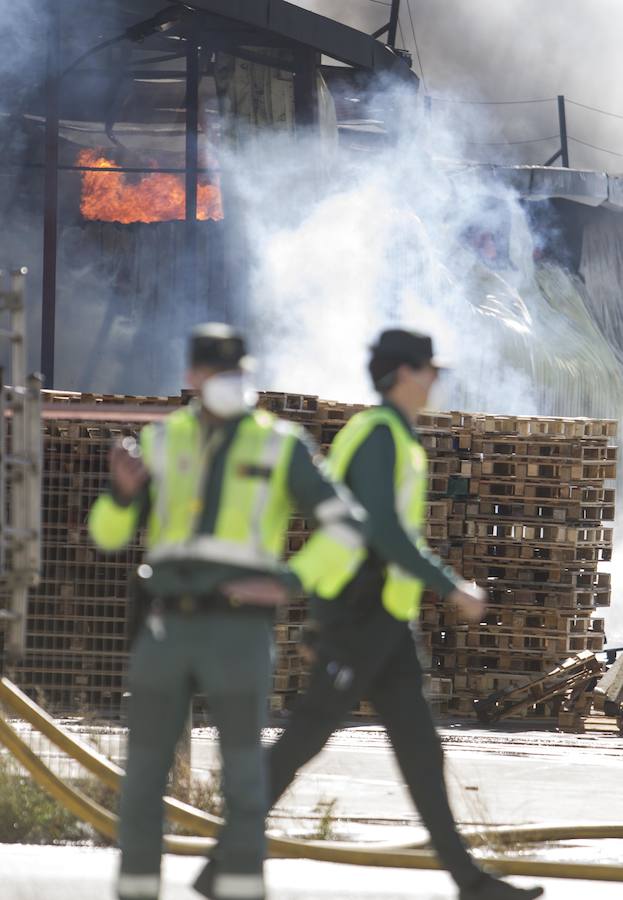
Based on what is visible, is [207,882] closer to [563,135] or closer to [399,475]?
[399,475]

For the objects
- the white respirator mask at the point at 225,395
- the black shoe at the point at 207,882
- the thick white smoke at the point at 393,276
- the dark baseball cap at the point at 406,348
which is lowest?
the black shoe at the point at 207,882

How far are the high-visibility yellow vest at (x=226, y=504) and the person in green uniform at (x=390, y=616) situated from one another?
1.20ft

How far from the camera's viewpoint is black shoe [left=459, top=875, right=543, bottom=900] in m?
5.41

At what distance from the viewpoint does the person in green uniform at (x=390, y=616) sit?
5031 millimetres

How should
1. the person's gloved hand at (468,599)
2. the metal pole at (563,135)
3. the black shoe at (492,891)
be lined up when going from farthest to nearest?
1. the metal pole at (563,135)
2. the black shoe at (492,891)
3. the person's gloved hand at (468,599)

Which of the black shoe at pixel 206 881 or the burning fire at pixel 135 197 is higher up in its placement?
the burning fire at pixel 135 197

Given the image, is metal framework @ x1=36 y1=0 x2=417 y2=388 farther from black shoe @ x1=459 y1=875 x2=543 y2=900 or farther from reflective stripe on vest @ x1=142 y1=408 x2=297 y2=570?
reflective stripe on vest @ x1=142 y1=408 x2=297 y2=570

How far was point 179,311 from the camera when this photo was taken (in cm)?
2581

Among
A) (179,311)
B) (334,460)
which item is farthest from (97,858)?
(179,311)

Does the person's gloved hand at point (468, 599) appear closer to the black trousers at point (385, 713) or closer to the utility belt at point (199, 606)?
the black trousers at point (385, 713)

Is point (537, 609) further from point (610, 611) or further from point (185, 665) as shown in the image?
point (610, 611)

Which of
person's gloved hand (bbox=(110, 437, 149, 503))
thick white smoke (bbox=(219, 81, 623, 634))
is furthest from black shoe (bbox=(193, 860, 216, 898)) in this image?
thick white smoke (bbox=(219, 81, 623, 634))

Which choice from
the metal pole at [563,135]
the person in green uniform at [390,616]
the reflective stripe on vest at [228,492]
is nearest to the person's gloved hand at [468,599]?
the person in green uniform at [390,616]

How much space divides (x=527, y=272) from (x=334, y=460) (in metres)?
30.0
